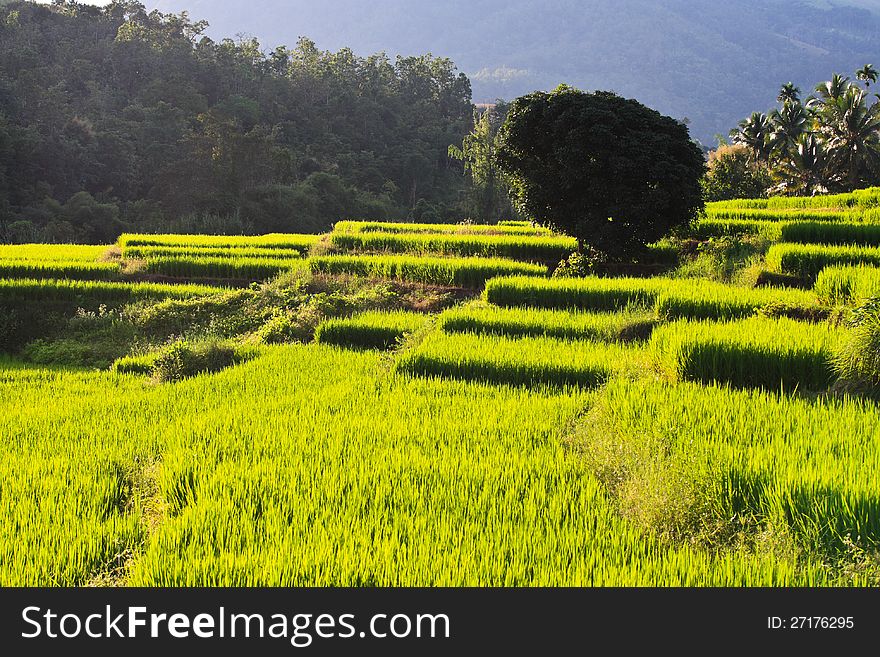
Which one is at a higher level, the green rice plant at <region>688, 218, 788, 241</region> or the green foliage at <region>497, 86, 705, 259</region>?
the green foliage at <region>497, 86, 705, 259</region>

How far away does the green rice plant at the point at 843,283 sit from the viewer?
367 inches

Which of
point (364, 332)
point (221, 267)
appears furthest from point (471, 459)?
point (221, 267)

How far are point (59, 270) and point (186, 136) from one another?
3127cm

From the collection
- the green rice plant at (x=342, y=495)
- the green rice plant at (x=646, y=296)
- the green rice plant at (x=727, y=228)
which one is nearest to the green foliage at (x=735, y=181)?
the green rice plant at (x=727, y=228)

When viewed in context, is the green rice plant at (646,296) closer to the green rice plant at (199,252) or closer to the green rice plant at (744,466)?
the green rice plant at (744,466)

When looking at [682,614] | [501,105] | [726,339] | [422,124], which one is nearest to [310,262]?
[726,339]

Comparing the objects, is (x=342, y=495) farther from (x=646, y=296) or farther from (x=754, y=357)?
(x=646, y=296)

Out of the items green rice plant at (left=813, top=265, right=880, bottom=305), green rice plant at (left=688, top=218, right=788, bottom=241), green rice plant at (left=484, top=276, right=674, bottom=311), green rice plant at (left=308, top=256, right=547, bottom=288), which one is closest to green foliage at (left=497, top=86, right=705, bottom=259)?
green rice plant at (left=688, top=218, right=788, bottom=241)

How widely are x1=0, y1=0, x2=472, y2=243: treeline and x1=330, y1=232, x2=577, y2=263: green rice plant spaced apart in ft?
68.7

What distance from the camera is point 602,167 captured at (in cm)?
1505

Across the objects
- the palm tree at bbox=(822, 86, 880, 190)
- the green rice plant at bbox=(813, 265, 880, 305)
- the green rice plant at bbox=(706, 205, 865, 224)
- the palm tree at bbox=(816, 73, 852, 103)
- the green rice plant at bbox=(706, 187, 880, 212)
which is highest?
the palm tree at bbox=(816, 73, 852, 103)

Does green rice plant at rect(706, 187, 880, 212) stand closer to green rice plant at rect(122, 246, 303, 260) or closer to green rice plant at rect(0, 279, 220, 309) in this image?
green rice plant at rect(122, 246, 303, 260)

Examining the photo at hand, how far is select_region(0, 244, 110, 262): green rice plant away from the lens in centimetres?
1722

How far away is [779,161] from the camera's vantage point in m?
39.2
